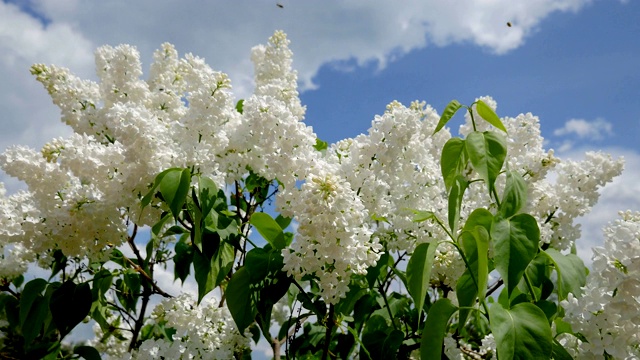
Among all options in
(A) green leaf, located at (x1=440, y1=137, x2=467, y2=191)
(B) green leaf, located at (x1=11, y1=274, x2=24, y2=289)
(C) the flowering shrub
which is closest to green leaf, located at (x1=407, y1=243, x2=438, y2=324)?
(C) the flowering shrub

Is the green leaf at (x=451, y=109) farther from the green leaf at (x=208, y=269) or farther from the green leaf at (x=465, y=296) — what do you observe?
the green leaf at (x=208, y=269)

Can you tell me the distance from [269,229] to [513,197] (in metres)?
0.74

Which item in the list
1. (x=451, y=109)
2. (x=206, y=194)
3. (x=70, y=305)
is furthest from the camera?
(x=70, y=305)

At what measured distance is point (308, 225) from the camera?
5.40 feet

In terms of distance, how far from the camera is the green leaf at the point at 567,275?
1.71 metres

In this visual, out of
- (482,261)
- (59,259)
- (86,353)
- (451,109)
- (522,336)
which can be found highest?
(451,109)

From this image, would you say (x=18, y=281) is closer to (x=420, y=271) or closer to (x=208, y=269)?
(x=208, y=269)

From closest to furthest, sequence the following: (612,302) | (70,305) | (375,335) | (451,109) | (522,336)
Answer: (522,336) → (612,302) → (451,109) → (375,335) → (70,305)

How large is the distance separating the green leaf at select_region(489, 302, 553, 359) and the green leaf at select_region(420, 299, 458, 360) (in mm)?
120

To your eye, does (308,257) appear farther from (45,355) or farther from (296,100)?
(45,355)

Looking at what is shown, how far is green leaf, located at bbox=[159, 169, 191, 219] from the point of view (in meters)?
1.75

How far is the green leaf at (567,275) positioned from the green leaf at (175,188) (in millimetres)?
1084


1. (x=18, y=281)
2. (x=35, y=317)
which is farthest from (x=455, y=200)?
(x=18, y=281)

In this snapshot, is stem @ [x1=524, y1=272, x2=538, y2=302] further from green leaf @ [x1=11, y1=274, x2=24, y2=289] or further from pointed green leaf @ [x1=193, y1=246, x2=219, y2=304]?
green leaf @ [x1=11, y1=274, x2=24, y2=289]
